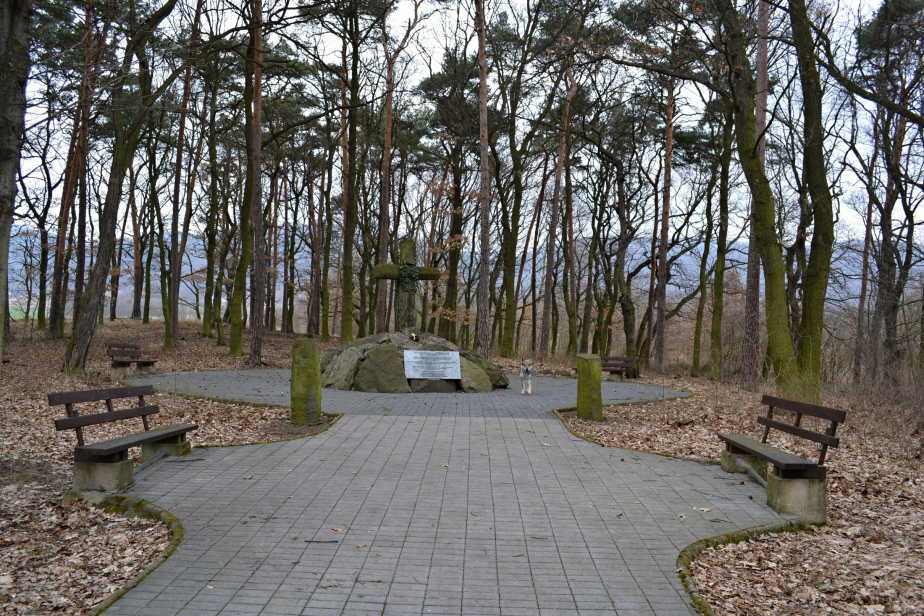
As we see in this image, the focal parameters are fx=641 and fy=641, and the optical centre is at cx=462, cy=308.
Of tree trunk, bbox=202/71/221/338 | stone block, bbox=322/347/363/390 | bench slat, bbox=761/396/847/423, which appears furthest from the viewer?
tree trunk, bbox=202/71/221/338

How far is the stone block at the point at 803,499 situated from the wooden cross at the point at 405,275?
1192cm

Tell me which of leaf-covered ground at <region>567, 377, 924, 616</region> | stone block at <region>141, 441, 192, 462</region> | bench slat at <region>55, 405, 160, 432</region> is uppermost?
bench slat at <region>55, 405, 160, 432</region>

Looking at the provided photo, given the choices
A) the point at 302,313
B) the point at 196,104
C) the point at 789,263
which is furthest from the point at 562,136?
the point at 302,313

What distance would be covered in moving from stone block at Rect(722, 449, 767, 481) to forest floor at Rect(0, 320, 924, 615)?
2.47 feet

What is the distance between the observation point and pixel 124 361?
51.2 feet

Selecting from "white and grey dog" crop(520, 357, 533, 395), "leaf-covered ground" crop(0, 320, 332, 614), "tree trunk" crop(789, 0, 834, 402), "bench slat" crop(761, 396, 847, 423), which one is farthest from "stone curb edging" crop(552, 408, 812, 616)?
"white and grey dog" crop(520, 357, 533, 395)

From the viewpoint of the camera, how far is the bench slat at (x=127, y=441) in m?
5.91

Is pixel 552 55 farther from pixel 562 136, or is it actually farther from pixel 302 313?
pixel 302 313

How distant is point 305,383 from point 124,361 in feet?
27.1

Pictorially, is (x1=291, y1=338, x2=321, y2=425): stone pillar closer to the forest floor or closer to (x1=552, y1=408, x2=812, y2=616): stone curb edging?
the forest floor

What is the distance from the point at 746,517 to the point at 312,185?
31.0 m

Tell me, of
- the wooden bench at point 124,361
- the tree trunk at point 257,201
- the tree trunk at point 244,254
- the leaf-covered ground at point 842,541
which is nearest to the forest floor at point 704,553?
the leaf-covered ground at point 842,541

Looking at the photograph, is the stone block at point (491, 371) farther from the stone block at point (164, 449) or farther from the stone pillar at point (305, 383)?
the stone block at point (164, 449)

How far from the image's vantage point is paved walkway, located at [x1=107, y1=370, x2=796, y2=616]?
4008mm
